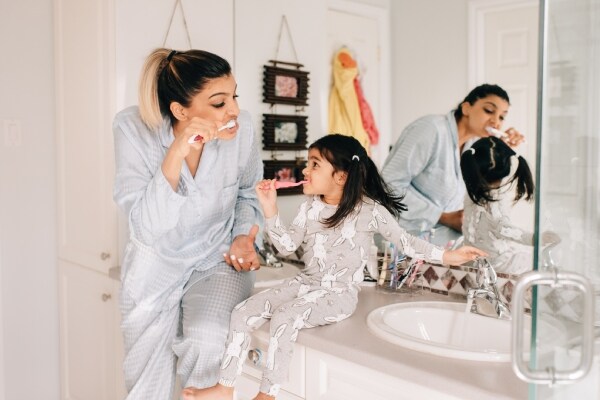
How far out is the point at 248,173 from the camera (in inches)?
70.7

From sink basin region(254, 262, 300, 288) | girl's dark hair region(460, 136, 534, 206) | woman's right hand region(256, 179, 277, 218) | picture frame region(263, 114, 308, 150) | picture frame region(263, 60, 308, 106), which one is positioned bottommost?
sink basin region(254, 262, 300, 288)

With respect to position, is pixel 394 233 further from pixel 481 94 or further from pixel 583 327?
pixel 583 327

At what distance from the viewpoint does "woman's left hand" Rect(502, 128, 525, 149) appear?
1500mm

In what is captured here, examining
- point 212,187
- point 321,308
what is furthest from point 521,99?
point 212,187

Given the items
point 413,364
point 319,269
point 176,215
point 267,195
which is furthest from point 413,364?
point 176,215

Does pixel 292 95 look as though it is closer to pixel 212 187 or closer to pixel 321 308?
pixel 212 187

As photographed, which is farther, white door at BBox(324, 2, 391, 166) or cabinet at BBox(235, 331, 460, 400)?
white door at BBox(324, 2, 391, 166)

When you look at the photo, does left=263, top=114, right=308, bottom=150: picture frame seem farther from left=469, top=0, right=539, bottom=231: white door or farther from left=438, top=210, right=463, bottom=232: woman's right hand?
left=469, top=0, right=539, bottom=231: white door

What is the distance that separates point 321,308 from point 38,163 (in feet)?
4.77

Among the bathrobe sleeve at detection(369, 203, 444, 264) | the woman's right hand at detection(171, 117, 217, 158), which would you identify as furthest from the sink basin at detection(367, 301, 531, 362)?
the woman's right hand at detection(171, 117, 217, 158)

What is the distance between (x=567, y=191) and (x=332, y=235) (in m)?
0.73

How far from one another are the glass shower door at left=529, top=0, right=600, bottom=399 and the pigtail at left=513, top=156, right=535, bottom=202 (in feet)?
2.17

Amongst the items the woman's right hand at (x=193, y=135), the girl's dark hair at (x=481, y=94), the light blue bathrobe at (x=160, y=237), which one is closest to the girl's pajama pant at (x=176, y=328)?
the light blue bathrobe at (x=160, y=237)

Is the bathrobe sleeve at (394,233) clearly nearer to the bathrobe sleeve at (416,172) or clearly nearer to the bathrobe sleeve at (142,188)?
the bathrobe sleeve at (416,172)
